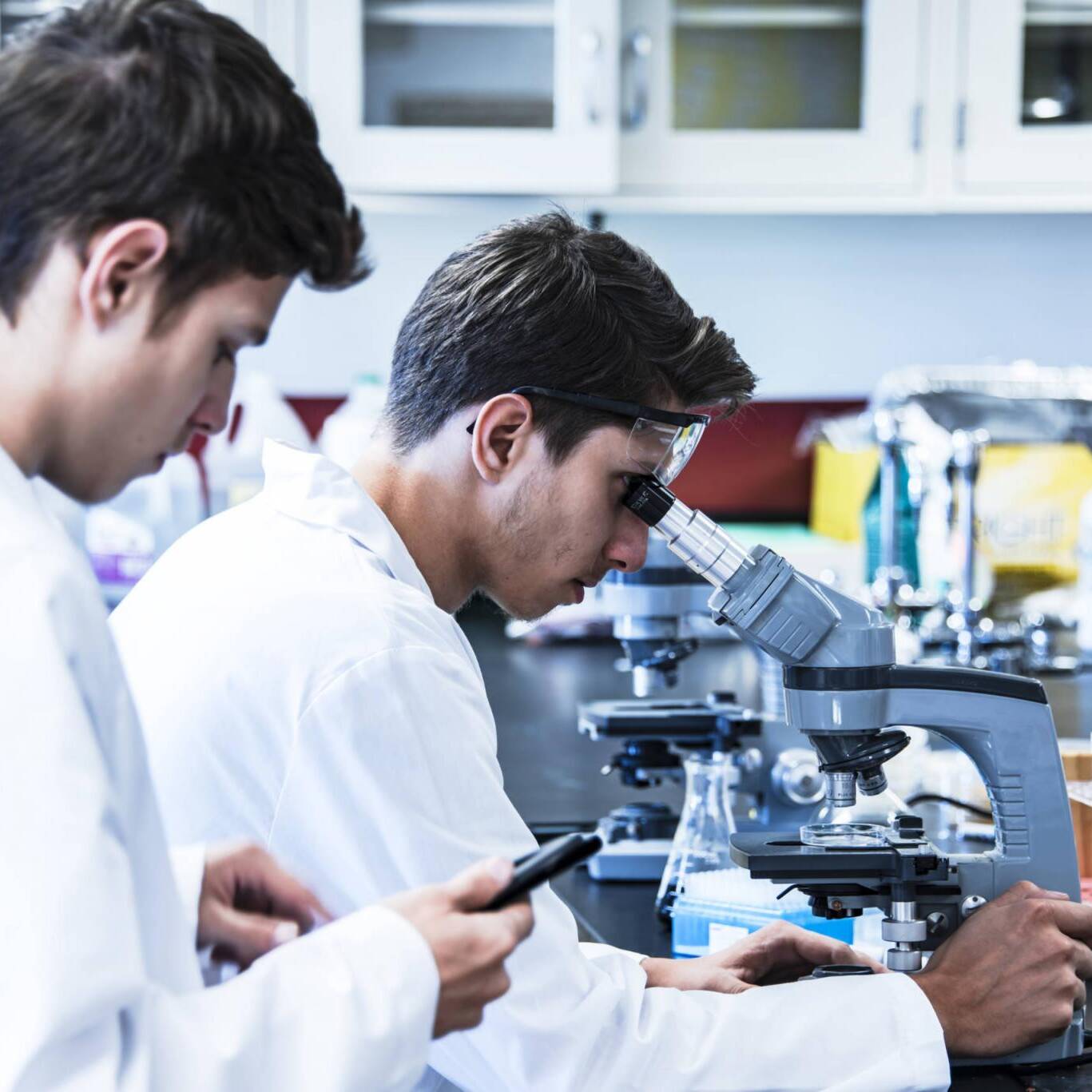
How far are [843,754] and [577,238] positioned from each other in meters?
0.51

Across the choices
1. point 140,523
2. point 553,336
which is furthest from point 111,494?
point 140,523

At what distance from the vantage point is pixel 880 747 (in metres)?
1.29

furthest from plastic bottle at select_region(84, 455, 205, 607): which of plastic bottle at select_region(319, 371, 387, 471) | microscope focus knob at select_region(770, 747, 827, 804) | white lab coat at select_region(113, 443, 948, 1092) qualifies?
white lab coat at select_region(113, 443, 948, 1092)

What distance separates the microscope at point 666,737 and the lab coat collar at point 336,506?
0.56 m

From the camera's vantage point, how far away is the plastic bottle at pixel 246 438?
352 centimetres

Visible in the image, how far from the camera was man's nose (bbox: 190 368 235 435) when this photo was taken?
34.2 inches

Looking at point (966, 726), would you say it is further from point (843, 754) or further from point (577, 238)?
point (577, 238)

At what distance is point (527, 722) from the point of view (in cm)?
249

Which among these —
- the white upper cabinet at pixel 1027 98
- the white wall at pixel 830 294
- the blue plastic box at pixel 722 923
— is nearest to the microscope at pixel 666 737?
the blue plastic box at pixel 722 923

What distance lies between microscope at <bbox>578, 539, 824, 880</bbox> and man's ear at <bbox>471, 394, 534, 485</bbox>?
55 cm

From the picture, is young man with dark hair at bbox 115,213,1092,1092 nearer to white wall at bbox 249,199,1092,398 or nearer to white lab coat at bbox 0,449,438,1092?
white lab coat at bbox 0,449,438,1092

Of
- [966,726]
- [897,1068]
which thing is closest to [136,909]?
[897,1068]

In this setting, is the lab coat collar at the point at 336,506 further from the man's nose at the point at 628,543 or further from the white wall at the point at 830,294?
the white wall at the point at 830,294

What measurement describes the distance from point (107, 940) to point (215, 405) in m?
0.30
